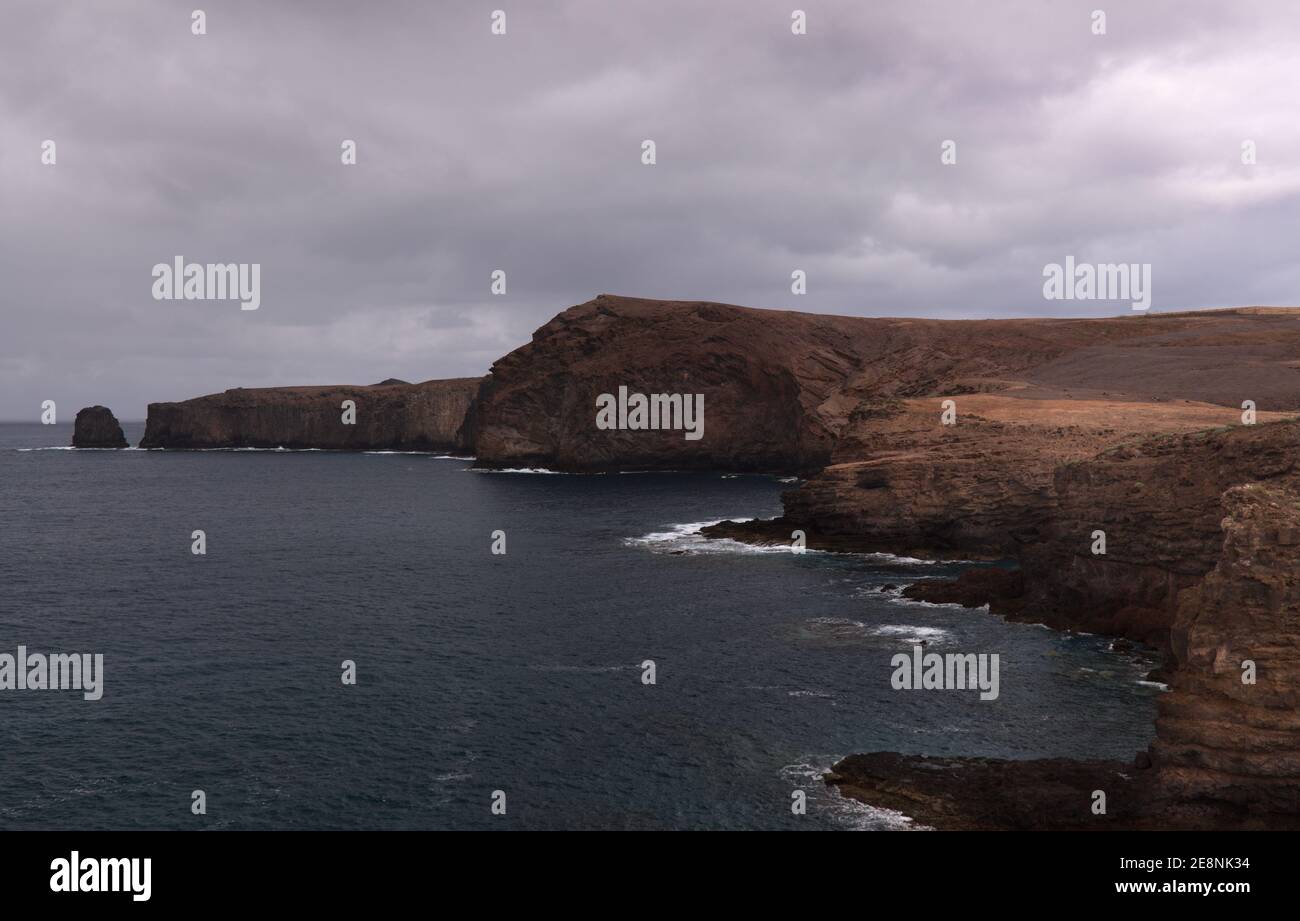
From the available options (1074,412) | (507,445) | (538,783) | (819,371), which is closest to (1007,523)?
(1074,412)

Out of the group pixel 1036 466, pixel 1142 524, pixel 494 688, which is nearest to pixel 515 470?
pixel 1036 466

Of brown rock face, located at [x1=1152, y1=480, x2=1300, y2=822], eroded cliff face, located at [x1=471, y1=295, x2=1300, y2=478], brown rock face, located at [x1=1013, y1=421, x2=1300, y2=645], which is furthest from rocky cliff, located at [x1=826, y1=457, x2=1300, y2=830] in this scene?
eroded cliff face, located at [x1=471, y1=295, x2=1300, y2=478]

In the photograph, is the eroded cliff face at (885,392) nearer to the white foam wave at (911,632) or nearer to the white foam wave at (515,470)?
the white foam wave at (515,470)

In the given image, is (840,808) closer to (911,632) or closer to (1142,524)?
(911,632)

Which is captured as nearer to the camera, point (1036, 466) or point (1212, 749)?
point (1212, 749)

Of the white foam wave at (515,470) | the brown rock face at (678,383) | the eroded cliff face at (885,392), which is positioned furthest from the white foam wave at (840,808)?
the white foam wave at (515,470)
